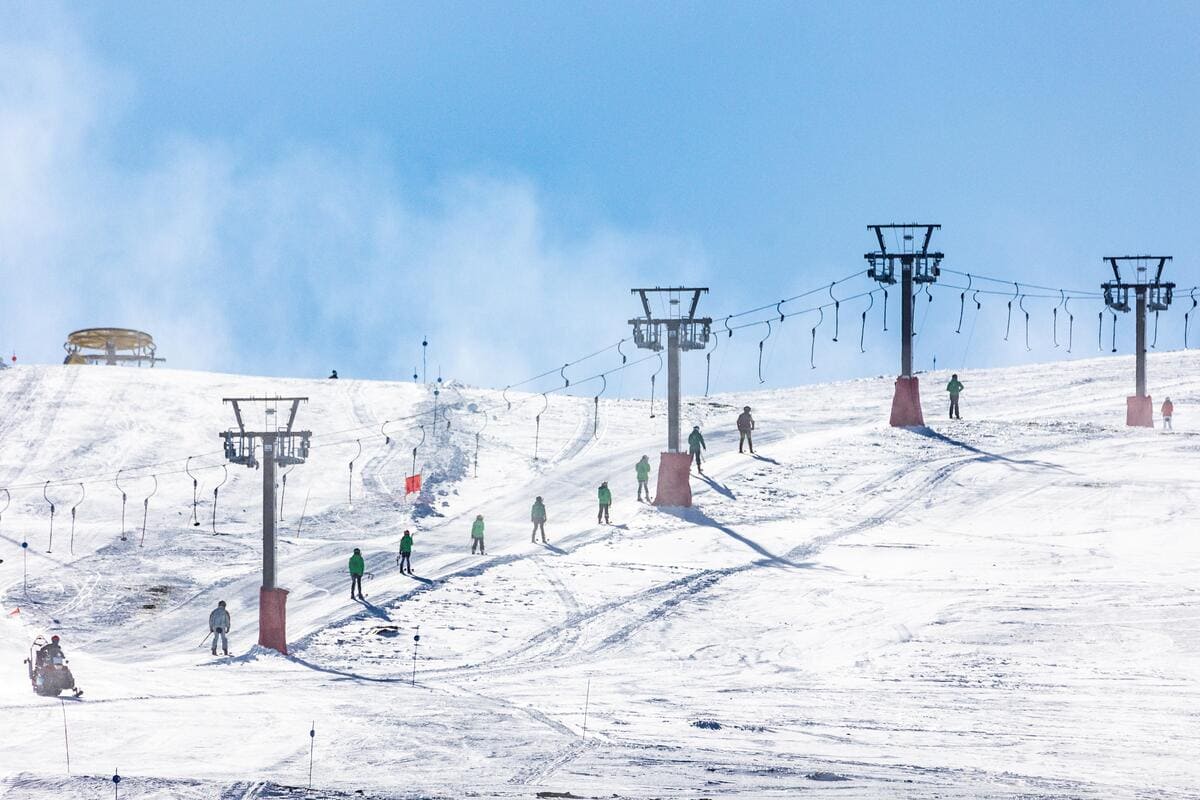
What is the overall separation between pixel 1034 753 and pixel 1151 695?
4878mm

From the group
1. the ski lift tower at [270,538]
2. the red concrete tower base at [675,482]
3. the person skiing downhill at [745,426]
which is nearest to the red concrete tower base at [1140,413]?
the person skiing downhill at [745,426]

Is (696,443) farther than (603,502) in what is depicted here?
Yes

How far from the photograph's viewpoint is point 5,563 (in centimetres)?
4128

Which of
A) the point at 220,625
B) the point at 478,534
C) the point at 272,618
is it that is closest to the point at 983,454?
the point at 478,534

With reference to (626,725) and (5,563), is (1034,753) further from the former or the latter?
(5,563)

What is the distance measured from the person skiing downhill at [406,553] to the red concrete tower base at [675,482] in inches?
307

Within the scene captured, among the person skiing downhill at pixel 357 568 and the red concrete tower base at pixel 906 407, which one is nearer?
the person skiing downhill at pixel 357 568

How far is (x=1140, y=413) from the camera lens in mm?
56594

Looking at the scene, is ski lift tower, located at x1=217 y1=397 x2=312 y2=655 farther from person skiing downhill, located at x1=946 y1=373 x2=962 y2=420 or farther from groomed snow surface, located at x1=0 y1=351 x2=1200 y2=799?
person skiing downhill, located at x1=946 y1=373 x2=962 y2=420

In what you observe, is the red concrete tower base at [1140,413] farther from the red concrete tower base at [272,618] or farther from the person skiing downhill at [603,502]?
the red concrete tower base at [272,618]

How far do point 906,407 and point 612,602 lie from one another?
20.7 metres

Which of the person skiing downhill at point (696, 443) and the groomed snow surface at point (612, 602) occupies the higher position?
the person skiing downhill at point (696, 443)

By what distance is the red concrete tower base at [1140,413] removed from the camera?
56438mm

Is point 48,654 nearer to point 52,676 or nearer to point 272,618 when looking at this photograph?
point 52,676
